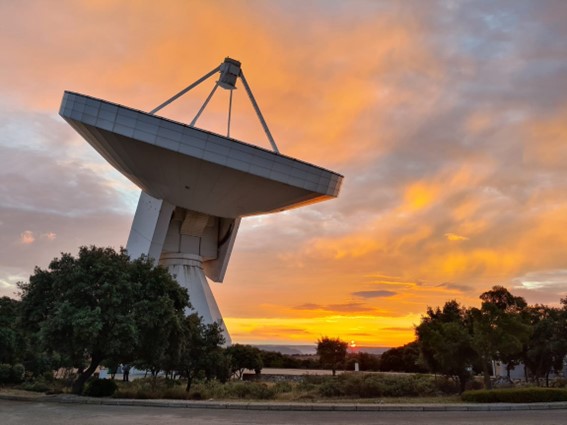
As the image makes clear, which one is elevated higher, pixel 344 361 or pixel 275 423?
pixel 344 361

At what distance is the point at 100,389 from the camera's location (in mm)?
18094

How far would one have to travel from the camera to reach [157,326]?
18.7m

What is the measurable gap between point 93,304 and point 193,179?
1760 cm

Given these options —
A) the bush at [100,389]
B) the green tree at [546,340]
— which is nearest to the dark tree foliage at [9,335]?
the bush at [100,389]

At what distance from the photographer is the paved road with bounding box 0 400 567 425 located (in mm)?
12023

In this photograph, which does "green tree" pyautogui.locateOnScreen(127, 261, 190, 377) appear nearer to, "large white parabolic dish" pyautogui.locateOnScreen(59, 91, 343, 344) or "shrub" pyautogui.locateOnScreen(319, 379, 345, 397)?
"shrub" pyautogui.locateOnScreen(319, 379, 345, 397)

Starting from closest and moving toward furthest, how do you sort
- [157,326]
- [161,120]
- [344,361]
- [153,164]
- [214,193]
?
[157,326] < [161,120] < [153,164] < [214,193] < [344,361]

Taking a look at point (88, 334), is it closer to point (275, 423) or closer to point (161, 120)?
point (275, 423)

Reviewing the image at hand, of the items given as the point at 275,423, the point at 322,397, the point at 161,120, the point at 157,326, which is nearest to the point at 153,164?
the point at 161,120

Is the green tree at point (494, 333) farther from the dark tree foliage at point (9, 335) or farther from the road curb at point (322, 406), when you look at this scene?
the dark tree foliage at point (9, 335)

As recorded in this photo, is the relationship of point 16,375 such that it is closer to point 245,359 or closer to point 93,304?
point 93,304

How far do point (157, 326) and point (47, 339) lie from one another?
363cm

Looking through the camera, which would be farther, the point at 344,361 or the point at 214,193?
the point at 344,361

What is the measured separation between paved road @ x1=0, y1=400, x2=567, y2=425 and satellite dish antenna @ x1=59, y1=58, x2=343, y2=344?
631 inches
